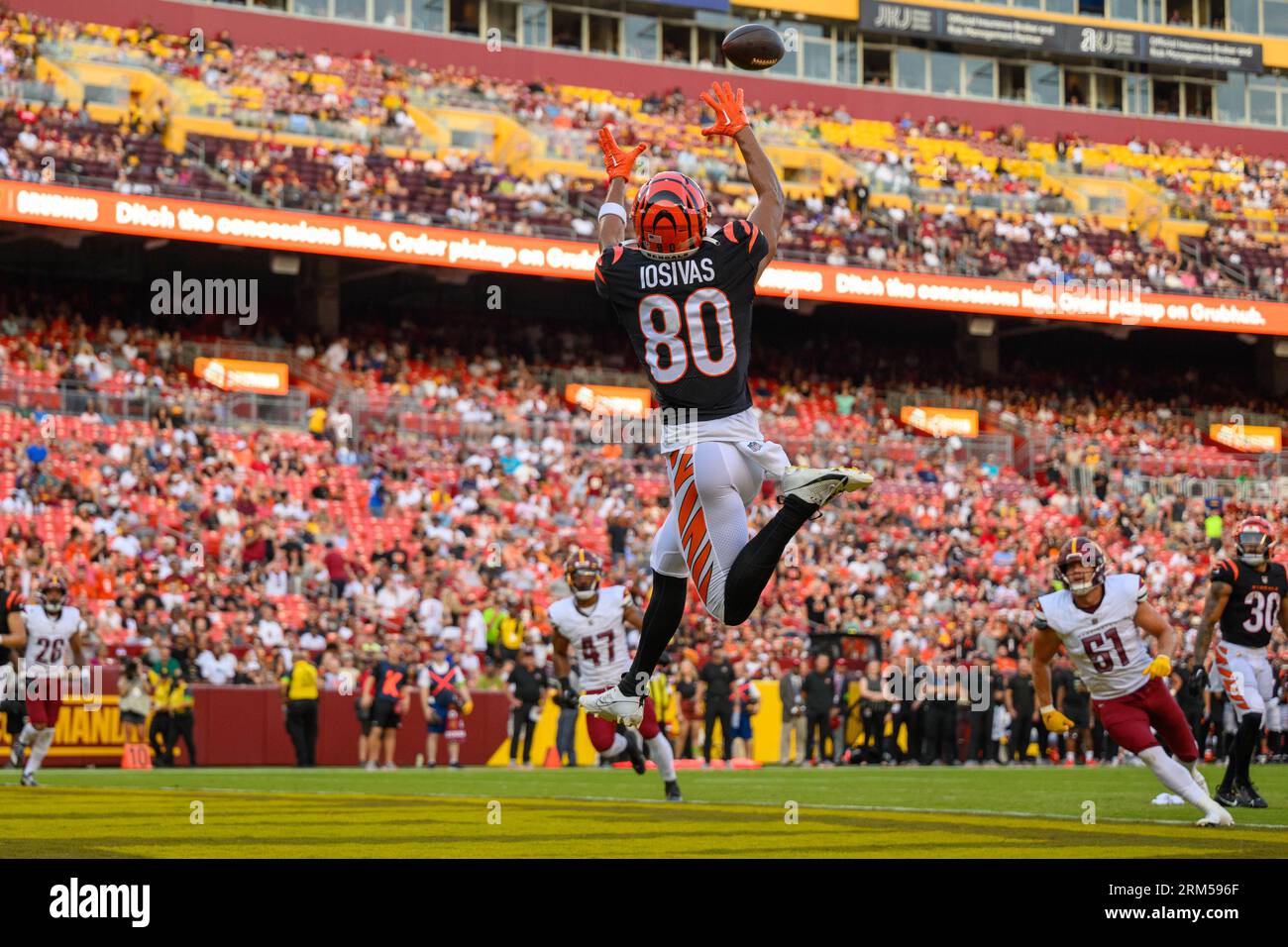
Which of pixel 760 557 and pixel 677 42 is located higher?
pixel 677 42

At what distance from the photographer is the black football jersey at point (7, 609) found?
16.5m

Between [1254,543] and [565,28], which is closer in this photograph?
[1254,543]

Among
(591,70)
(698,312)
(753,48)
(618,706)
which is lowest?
(618,706)

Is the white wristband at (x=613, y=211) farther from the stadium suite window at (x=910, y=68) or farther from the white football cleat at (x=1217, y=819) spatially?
the stadium suite window at (x=910, y=68)

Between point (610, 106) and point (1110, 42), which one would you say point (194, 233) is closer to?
point (610, 106)

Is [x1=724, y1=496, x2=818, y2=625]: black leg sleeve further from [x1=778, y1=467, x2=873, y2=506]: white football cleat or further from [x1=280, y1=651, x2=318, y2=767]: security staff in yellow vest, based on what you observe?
[x1=280, y1=651, x2=318, y2=767]: security staff in yellow vest

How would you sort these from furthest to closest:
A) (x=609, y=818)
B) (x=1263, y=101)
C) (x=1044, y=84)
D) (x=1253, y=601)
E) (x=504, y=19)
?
1. (x=1263, y=101)
2. (x=1044, y=84)
3. (x=504, y=19)
4. (x=1253, y=601)
5. (x=609, y=818)

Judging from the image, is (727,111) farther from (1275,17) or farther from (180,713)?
(1275,17)

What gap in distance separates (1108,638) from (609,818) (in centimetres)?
356

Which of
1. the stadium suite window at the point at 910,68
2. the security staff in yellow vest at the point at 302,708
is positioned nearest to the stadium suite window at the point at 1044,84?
the stadium suite window at the point at 910,68

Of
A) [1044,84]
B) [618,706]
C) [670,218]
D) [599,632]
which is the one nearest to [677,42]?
[1044,84]

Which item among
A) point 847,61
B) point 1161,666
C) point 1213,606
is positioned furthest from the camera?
point 847,61

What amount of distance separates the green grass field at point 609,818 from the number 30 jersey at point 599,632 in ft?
3.51

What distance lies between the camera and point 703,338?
27.5ft
